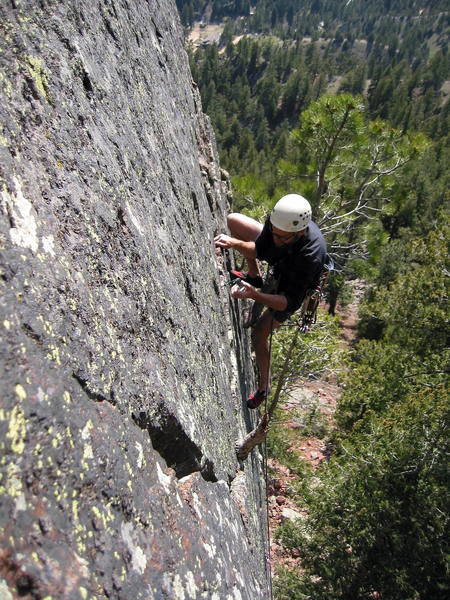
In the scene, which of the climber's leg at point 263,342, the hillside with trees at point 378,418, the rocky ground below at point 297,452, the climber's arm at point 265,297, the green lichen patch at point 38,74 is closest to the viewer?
the green lichen patch at point 38,74

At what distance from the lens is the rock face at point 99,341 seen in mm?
1474

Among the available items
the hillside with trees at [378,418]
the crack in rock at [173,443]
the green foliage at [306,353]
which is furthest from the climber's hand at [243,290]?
the green foliage at [306,353]

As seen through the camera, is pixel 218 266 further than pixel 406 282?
No

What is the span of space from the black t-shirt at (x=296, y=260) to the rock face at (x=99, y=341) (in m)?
1.60

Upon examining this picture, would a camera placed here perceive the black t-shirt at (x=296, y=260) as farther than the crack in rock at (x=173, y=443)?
Yes

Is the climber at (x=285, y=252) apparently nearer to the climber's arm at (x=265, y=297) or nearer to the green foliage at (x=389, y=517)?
the climber's arm at (x=265, y=297)

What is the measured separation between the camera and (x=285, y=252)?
5102 millimetres

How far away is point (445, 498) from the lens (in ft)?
27.8

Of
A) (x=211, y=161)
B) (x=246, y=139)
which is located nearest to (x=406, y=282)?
(x=211, y=161)

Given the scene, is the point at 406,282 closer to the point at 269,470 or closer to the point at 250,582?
the point at 269,470

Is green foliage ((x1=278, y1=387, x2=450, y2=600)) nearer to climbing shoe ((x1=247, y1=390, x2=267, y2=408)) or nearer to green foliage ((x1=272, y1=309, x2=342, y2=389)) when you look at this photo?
green foliage ((x1=272, y1=309, x2=342, y2=389))

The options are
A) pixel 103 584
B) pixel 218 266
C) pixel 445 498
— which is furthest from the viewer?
pixel 445 498

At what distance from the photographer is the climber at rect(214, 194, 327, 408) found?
15.4 feet

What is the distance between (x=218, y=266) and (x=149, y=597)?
3717 millimetres
